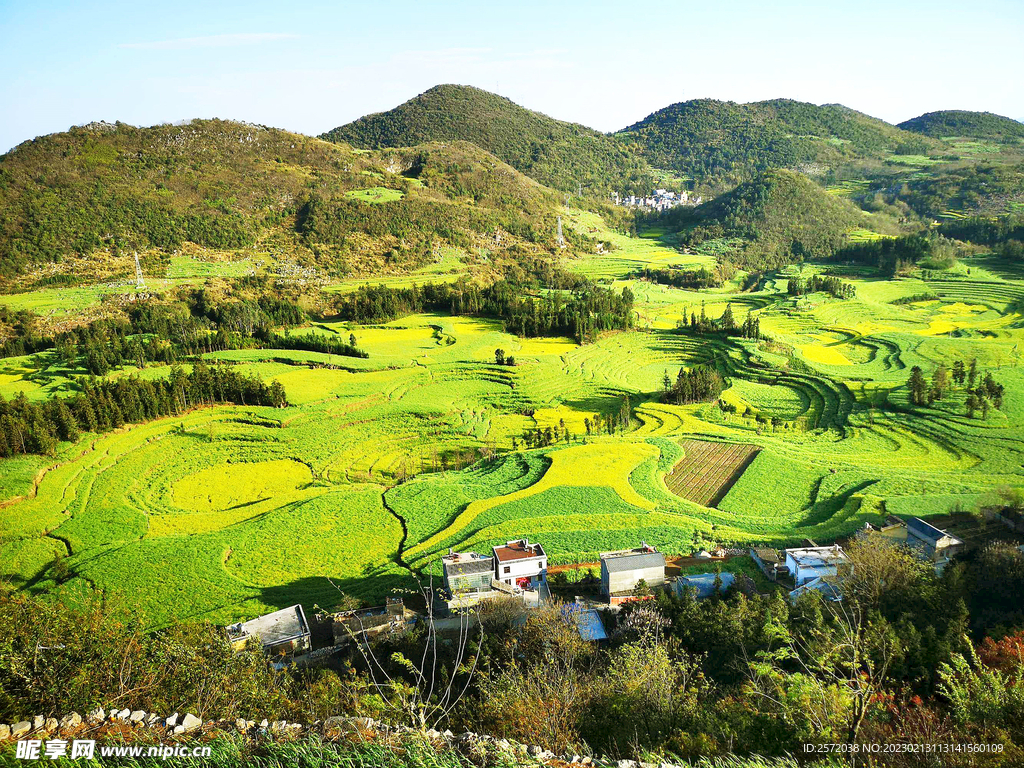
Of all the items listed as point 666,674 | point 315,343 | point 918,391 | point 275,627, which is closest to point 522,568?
point 275,627

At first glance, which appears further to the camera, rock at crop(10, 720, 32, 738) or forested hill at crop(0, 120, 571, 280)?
forested hill at crop(0, 120, 571, 280)

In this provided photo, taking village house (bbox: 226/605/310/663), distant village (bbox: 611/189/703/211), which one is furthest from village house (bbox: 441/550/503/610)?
distant village (bbox: 611/189/703/211)

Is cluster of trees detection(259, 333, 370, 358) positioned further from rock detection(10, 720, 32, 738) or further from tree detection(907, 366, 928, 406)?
rock detection(10, 720, 32, 738)

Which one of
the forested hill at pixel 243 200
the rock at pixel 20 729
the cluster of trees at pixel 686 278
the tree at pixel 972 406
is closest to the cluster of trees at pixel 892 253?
the cluster of trees at pixel 686 278

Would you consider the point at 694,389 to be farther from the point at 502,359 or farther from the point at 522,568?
the point at 522,568

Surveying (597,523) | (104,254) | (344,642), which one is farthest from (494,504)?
(104,254)
